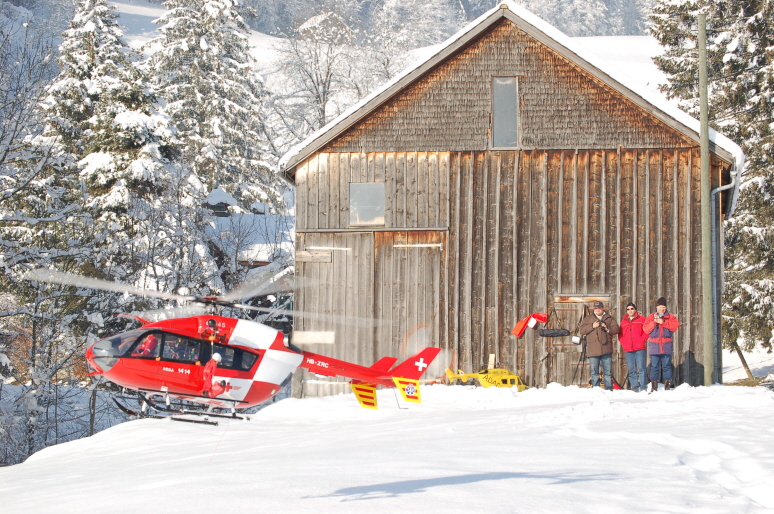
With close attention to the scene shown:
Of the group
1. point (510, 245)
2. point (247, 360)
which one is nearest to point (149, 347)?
point (247, 360)

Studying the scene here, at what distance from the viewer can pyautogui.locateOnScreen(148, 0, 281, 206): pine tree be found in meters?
35.7

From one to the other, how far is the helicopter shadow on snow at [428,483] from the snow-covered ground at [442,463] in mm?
18

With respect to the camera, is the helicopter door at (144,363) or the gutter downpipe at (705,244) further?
the gutter downpipe at (705,244)

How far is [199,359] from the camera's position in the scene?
11750 millimetres

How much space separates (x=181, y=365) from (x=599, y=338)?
8.26 metres

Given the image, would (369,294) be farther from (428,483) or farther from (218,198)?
(218,198)

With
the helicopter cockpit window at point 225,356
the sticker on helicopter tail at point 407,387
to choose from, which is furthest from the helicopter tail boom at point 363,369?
the helicopter cockpit window at point 225,356

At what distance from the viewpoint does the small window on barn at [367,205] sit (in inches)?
659

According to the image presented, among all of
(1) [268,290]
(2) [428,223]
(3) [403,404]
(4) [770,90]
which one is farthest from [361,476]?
(4) [770,90]

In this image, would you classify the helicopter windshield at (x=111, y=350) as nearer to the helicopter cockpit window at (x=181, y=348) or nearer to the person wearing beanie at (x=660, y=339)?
the helicopter cockpit window at (x=181, y=348)

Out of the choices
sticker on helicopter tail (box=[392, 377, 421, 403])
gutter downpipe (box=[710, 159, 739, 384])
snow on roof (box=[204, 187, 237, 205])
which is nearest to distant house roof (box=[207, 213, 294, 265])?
snow on roof (box=[204, 187, 237, 205])

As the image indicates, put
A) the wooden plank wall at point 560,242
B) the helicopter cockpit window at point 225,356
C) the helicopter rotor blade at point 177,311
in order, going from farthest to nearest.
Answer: the wooden plank wall at point 560,242, the helicopter rotor blade at point 177,311, the helicopter cockpit window at point 225,356

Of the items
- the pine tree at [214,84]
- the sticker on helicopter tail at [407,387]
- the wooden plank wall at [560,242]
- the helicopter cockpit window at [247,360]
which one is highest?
the pine tree at [214,84]

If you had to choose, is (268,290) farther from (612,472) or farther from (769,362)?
(769,362)
